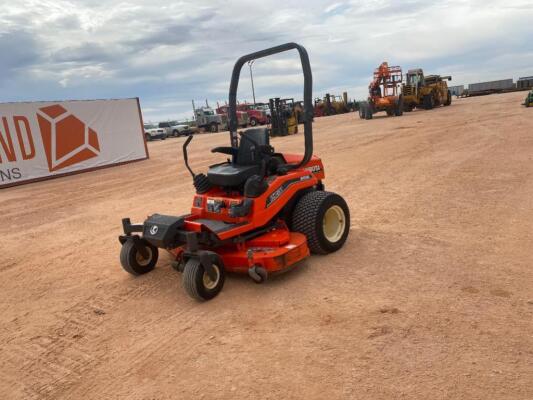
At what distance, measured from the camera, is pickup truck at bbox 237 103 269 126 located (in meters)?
31.8

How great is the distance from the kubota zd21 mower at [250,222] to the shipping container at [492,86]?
149ft

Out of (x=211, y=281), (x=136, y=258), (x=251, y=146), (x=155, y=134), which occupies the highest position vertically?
(x=155, y=134)

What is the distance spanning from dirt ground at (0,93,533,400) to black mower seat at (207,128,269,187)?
1020 mm

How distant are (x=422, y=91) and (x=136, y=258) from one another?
2573 centimetres

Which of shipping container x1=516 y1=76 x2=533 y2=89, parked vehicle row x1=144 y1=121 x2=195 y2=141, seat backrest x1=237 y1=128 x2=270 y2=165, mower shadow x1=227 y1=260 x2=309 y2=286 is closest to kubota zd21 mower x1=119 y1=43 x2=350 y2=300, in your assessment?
seat backrest x1=237 y1=128 x2=270 y2=165

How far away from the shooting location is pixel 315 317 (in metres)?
3.49

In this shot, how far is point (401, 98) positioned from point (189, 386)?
2439 centimetres

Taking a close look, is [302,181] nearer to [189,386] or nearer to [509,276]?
[509,276]

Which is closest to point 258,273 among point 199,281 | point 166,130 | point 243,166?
point 199,281

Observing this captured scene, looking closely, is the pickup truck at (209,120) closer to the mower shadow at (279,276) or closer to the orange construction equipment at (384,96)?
the orange construction equipment at (384,96)

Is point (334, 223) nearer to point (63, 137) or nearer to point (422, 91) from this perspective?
point (63, 137)

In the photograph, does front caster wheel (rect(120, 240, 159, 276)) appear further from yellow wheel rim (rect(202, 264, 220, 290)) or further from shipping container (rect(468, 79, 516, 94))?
shipping container (rect(468, 79, 516, 94))

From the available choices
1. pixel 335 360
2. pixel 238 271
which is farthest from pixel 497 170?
pixel 335 360

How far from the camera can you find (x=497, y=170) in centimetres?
809
